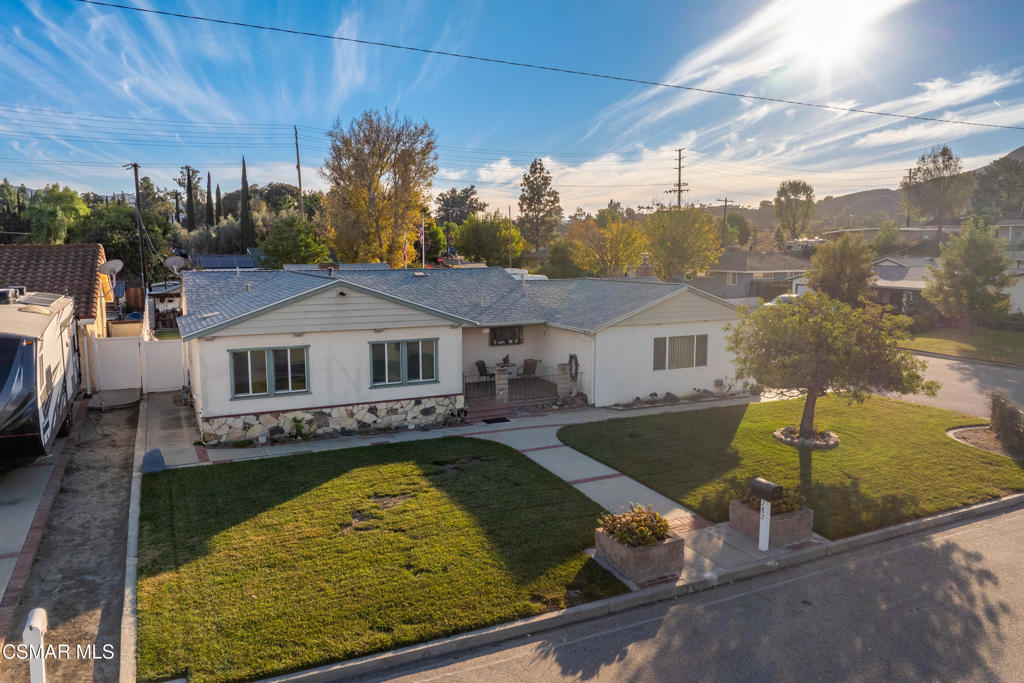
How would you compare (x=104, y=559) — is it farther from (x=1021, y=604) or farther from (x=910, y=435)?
(x=910, y=435)

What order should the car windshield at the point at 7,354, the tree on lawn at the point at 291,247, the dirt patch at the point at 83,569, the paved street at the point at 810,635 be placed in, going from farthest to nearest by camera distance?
the tree on lawn at the point at 291,247
the car windshield at the point at 7,354
the dirt patch at the point at 83,569
the paved street at the point at 810,635

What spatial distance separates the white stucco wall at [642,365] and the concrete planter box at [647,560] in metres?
10.8

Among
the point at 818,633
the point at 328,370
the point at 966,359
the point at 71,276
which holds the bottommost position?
the point at 818,633

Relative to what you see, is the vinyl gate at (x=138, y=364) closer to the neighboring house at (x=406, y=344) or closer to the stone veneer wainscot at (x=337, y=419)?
the neighboring house at (x=406, y=344)

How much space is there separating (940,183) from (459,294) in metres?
84.7

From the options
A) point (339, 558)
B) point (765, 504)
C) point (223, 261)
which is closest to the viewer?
point (339, 558)

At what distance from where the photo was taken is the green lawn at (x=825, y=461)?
1199 centimetres

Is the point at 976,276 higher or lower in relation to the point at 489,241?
lower

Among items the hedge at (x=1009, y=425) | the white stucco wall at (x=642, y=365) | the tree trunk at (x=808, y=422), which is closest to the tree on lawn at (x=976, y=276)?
the white stucco wall at (x=642, y=365)

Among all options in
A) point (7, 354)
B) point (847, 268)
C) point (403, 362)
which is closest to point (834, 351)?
point (403, 362)

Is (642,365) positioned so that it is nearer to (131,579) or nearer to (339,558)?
(339,558)

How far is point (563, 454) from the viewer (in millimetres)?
15109

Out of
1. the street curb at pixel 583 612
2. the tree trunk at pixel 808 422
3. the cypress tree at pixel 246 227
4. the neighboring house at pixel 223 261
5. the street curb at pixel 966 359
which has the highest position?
the cypress tree at pixel 246 227

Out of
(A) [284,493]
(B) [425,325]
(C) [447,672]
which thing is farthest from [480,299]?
(C) [447,672]
